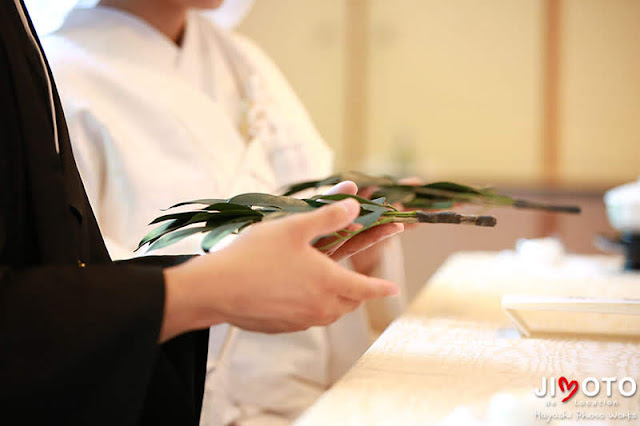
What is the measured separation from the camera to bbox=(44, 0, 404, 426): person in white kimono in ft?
3.88

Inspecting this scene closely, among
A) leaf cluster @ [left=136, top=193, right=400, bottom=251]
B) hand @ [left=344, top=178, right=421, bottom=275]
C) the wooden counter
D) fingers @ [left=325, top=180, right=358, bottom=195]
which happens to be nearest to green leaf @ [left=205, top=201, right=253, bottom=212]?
leaf cluster @ [left=136, top=193, right=400, bottom=251]

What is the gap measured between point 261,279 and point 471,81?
312 cm

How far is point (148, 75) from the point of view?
134cm

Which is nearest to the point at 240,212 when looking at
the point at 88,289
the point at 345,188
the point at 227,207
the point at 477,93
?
the point at 227,207

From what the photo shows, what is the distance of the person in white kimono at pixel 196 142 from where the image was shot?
1.18 m

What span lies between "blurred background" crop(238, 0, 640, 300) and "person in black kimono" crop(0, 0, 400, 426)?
110 inches

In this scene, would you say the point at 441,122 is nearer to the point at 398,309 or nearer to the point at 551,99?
the point at 551,99

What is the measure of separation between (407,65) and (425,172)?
2.00 ft

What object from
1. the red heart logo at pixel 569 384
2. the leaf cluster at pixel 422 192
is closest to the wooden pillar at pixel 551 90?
→ the leaf cluster at pixel 422 192

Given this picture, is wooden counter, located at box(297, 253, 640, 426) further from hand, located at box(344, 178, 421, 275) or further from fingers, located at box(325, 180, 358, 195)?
hand, located at box(344, 178, 421, 275)

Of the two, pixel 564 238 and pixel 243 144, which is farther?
pixel 564 238

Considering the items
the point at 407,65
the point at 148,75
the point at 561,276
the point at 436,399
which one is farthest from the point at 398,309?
the point at 407,65

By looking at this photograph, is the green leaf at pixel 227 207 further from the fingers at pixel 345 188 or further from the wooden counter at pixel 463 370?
the wooden counter at pixel 463 370

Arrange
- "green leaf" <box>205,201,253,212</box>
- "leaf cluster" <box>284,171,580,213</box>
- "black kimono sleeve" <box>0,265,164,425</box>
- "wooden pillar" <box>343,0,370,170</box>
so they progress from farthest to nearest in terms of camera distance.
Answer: "wooden pillar" <box>343,0,370,170</box>, "leaf cluster" <box>284,171,580,213</box>, "green leaf" <box>205,201,253,212</box>, "black kimono sleeve" <box>0,265,164,425</box>
